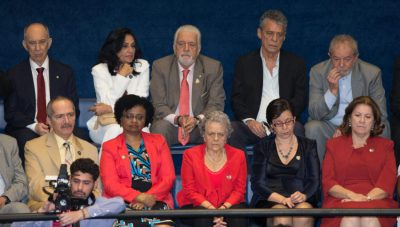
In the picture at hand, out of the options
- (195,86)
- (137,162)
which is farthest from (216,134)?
(195,86)

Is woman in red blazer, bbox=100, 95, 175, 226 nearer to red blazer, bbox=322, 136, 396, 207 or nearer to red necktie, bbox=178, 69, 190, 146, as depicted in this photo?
red necktie, bbox=178, 69, 190, 146

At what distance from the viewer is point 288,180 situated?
663 cm

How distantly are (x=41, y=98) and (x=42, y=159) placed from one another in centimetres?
94

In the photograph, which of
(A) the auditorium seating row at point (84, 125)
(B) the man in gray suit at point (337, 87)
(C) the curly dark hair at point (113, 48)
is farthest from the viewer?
(C) the curly dark hair at point (113, 48)

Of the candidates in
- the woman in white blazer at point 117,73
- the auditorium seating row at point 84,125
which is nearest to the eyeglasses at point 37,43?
the woman in white blazer at point 117,73

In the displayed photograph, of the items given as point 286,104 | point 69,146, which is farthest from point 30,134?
point 286,104

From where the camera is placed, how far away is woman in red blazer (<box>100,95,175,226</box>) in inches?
254

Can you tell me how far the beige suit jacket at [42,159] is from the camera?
21.2 ft

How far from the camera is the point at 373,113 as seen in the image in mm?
6578

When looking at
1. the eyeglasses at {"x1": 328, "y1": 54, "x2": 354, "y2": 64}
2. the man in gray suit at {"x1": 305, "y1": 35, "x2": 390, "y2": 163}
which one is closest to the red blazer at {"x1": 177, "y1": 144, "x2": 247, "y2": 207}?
the man in gray suit at {"x1": 305, "y1": 35, "x2": 390, "y2": 163}

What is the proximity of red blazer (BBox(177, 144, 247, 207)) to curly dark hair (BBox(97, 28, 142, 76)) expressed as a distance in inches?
42.6

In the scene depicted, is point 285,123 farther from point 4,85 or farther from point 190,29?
point 4,85

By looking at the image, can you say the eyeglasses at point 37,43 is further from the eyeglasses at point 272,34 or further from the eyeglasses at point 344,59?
the eyeglasses at point 344,59

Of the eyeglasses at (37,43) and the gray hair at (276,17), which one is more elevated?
the gray hair at (276,17)
